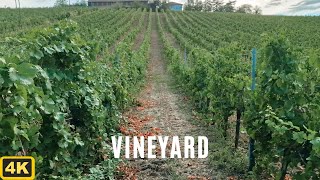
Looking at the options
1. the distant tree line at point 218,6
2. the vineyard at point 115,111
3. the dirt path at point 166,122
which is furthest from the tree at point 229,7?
the vineyard at point 115,111

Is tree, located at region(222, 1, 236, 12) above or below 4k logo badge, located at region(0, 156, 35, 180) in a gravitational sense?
above

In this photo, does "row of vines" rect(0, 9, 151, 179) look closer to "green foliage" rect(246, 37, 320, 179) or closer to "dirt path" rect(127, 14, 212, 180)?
"dirt path" rect(127, 14, 212, 180)

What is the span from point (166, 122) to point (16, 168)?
291 inches

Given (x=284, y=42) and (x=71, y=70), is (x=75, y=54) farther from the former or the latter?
(x=284, y=42)

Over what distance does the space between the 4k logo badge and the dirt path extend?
3587 mm

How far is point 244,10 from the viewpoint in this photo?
108250 mm

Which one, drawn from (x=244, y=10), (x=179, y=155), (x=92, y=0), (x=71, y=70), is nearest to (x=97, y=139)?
(x=71, y=70)

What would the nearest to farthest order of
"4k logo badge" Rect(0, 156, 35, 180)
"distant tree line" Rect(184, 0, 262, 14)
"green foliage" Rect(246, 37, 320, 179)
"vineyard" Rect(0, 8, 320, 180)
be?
"4k logo badge" Rect(0, 156, 35, 180)
"vineyard" Rect(0, 8, 320, 180)
"green foliage" Rect(246, 37, 320, 179)
"distant tree line" Rect(184, 0, 262, 14)

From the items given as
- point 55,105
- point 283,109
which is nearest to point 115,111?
point 55,105

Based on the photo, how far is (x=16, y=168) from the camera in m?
2.90

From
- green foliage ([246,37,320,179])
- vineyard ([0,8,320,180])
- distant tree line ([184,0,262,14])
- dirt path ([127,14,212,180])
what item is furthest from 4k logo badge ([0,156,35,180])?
distant tree line ([184,0,262,14])

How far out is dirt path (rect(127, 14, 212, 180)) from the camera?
655 cm

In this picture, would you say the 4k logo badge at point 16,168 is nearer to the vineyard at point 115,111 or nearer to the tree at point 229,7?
the vineyard at point 115,111

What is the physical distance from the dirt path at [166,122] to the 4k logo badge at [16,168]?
3587mm
